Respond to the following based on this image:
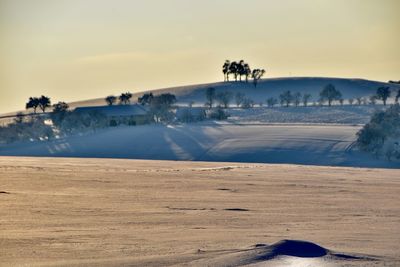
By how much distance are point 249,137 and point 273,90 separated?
269ft

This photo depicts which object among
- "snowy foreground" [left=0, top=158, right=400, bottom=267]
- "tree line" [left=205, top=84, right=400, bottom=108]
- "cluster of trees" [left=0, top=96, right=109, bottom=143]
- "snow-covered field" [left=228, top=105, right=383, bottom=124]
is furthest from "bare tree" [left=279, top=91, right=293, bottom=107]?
"snowy foreground" [left=0, top=158, right=400, bottom=267]

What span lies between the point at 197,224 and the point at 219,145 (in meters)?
46.9

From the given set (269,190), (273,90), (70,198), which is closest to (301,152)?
(269,190)

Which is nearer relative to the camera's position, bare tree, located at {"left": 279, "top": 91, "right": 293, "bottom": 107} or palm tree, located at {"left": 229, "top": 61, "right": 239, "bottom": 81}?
bare tree, located at {"left": 279, "top": 91, "right": 293, "bottom": 107}

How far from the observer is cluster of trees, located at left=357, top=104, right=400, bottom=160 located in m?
54.0

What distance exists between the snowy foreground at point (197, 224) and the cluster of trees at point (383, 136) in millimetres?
24315

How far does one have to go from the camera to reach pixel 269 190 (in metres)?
27.1

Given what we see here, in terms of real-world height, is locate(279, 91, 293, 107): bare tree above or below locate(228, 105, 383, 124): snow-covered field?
above

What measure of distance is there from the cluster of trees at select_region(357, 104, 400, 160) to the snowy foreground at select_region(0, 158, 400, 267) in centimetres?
2432

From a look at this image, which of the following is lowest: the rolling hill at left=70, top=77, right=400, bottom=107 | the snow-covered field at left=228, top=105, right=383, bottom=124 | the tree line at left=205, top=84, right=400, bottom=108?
the snow-covered field at left=228, top=105, right=383, bottom=124

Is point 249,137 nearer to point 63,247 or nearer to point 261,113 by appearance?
point 261,113

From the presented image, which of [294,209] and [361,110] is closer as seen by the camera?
[294,209]

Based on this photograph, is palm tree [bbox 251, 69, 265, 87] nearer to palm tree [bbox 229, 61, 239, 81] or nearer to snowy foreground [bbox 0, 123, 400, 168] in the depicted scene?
palm tree [bbox 229, 61, 239, 81]

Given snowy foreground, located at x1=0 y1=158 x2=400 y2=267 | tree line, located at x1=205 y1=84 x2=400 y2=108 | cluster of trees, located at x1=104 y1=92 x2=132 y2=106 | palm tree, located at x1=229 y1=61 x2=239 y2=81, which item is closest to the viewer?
snowy foreground, located at x1=0 y1=158 x2=400 y2=267
